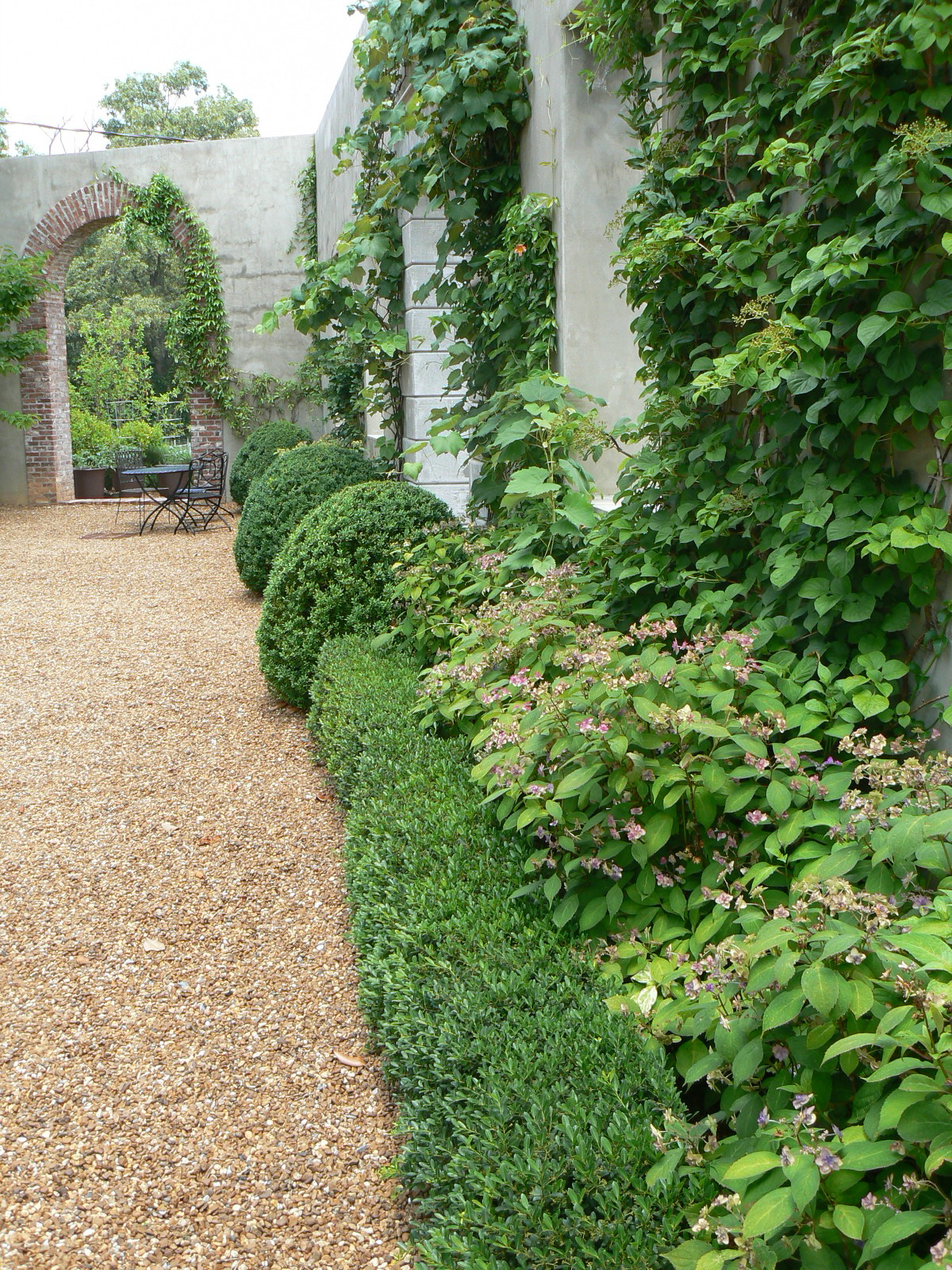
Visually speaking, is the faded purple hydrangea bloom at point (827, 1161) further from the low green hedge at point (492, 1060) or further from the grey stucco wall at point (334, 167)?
the grey stucco wall at point (334, 167)

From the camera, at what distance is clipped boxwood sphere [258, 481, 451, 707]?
4570 millimetres

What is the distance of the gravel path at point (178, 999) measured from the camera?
1897 millimetres

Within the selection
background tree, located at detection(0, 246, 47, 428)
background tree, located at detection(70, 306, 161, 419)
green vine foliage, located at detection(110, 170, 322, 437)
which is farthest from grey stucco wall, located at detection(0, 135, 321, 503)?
background tree, located at detection(70, 306, 161, 419)

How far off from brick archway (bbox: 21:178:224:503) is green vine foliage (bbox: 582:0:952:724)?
432 inches

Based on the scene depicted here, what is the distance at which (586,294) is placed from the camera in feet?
13.1

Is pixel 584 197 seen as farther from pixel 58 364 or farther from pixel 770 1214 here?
pixel 58 364

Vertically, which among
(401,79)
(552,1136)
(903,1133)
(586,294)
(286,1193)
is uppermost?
(401,79)

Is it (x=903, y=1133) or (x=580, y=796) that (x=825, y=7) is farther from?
(x=903, y=1133)

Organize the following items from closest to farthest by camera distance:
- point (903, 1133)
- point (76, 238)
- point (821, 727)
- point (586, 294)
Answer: point (903, 1133) → point (821, 727) → point (586, 294) → point (76, 238)

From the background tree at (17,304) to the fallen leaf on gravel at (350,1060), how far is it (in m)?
12.2

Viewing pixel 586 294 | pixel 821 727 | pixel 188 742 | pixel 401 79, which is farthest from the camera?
pixel 401 79

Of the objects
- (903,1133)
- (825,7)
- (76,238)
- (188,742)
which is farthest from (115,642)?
(76,238)

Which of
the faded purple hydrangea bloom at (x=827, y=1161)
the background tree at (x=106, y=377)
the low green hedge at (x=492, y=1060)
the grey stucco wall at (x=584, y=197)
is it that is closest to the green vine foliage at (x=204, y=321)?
the background tree at (x=106, y=377)

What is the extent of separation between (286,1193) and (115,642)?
4931 mm
